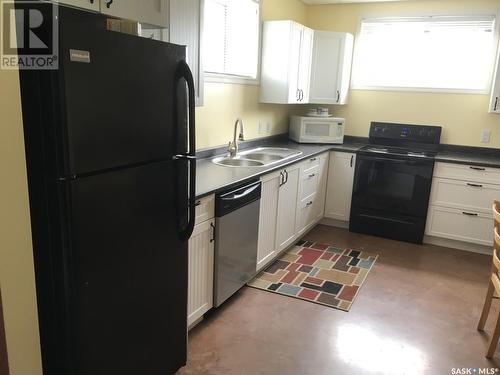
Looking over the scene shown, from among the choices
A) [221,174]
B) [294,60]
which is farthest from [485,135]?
[221,174]

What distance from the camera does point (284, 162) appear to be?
10.7ft

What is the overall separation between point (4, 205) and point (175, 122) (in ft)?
2.40

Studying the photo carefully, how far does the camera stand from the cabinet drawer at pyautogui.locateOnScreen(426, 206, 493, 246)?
12.7 ft

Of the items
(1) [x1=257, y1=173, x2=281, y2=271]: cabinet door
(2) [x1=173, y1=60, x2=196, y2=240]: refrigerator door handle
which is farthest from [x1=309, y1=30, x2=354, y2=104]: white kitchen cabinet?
(2) [x1=173, y1=60, x2=196, y2=240]: refrigerator door handle

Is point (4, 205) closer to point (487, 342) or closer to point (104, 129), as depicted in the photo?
point (104, 129)

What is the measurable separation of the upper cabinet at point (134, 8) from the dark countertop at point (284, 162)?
0.87 m

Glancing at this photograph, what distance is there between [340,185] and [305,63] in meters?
1.34

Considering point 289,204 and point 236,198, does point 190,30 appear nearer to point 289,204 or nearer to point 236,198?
point 236,198

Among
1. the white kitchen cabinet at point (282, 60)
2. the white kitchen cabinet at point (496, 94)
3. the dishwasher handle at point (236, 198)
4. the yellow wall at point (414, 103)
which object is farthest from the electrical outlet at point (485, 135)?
the dishwasher handle at point (236, 198)

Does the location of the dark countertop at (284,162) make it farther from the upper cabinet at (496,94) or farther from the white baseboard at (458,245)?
the white baseboard at (458,245)

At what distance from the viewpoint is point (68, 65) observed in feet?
3.95

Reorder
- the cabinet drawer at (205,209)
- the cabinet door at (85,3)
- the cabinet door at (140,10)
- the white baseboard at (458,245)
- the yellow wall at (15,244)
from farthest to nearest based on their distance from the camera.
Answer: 1. the white baseboard at (458,245)
2. the cabinet drawer at (205,209)
3. the cabinet door at (140,10)
4. the cabinet door at (85,3)
5. the yellow wall at (15,244)

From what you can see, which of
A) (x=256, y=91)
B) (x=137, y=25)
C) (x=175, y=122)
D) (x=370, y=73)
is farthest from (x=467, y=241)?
(x=137, y=25)

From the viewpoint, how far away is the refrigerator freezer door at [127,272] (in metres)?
1.39
